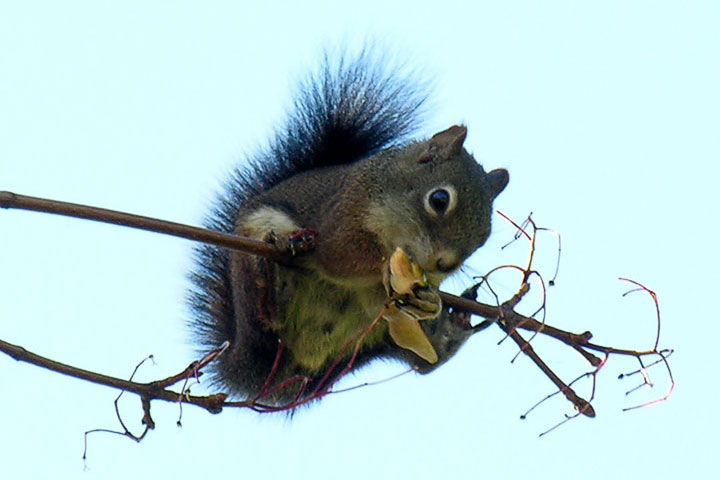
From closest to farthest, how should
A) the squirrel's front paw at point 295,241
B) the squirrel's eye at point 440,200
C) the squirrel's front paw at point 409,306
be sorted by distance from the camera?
the squirrel's front paw at point 409,306 < the squirrel's front paw at point 295,241 < the squirrel's eye at point 440,200

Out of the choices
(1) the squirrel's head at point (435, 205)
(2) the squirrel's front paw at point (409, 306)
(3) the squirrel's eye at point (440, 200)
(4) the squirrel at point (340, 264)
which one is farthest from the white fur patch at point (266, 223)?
(2) the squirrel's front paw at point (409, 306)

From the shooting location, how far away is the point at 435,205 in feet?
11.8

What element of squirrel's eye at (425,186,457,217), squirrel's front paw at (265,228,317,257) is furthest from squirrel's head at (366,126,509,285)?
squirrel's front paw at (265,228,317,257)

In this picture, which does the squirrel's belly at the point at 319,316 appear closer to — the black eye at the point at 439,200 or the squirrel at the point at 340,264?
the squirrel at the point at 340,264

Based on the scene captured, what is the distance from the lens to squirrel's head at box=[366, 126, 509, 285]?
3.48 metres

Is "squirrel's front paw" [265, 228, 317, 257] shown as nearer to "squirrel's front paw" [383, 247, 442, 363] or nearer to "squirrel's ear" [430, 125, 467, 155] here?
"squirrel's front paw" [383, 247, 442, 363]

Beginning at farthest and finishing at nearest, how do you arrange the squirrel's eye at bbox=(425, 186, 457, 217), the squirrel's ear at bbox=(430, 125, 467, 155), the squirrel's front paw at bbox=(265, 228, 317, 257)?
the squirrel's ear at bbox=(430, 125, 467, 155) < the squirrel's eye at bbox=(425, 186, 457, 217) < the squirrel's front paw at bbox=(265, 228, 317, 257)

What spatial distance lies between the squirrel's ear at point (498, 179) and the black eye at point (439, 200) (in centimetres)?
36

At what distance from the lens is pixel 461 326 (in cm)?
383

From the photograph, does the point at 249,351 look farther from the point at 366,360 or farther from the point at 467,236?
the point at 467,236

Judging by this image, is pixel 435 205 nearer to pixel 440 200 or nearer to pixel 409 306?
pixel 440 200

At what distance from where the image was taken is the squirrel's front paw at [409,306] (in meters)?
3.04

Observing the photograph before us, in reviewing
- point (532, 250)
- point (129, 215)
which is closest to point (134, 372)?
point (129, 215)

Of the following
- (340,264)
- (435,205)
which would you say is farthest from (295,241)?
(435,205)
